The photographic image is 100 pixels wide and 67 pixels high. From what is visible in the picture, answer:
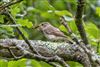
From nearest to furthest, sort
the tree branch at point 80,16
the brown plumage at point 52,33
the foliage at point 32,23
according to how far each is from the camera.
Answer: the tree branch at point 80,16 → the foliage at point 32,23 → the brown plumage at point 52,33

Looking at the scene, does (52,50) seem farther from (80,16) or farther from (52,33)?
(52,33)

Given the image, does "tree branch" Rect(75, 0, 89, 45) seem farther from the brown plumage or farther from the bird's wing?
the bird's wing

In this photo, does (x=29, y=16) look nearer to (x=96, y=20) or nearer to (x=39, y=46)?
(x=39, y=46)

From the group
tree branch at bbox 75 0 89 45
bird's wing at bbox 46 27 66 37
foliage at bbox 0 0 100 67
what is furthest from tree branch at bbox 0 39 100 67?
bird's wing at bbox 46 27 66 37

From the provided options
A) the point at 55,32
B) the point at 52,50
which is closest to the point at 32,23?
the point at 52,50

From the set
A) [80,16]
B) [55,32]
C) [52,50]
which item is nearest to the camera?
[80,16]

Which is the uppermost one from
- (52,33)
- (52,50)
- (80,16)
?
(80,16)

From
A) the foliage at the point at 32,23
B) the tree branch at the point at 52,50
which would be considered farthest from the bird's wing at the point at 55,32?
the tree branch at the point at 52,50

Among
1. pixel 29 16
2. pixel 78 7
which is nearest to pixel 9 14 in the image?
pixel 78 7

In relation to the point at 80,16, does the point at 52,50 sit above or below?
below

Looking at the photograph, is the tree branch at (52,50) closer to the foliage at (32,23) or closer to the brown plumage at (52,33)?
the foliage at (32,23)

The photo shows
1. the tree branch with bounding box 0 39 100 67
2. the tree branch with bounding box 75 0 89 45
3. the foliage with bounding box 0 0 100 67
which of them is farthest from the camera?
the tree branch with bounding box 0 39 100 67

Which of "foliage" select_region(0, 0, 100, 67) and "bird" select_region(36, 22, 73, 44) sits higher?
"foliage" select_region(0, 0, 100, 67)

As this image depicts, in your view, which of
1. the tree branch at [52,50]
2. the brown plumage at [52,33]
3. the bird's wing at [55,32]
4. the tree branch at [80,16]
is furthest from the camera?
the bird's wing at [55,32]
